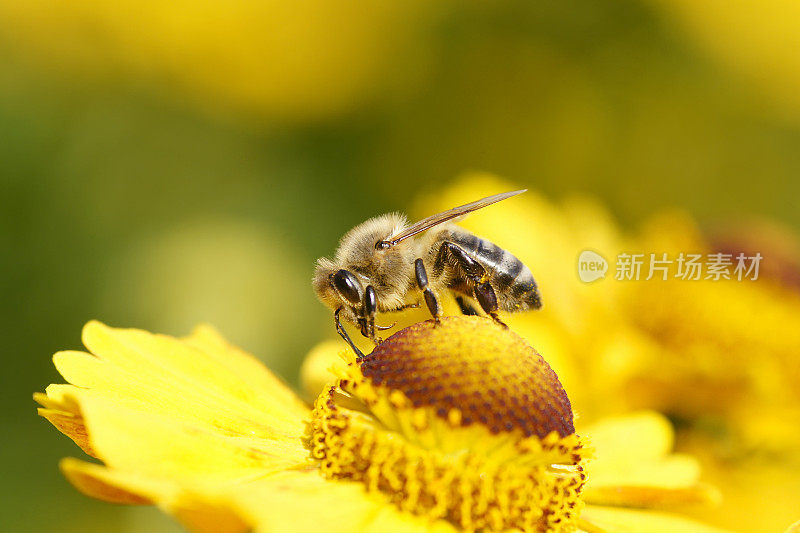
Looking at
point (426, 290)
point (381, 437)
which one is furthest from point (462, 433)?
point (426, 290)

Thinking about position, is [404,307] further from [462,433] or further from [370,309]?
[462,433]

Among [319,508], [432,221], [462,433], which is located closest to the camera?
[319,508]

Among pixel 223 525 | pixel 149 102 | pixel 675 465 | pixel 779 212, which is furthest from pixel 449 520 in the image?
pixel 779 212

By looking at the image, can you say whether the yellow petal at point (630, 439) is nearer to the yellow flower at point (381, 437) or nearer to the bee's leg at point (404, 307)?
the yellow flower at point (381, 437)

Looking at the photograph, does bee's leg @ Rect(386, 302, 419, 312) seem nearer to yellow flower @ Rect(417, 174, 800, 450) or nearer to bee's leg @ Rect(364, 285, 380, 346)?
bee's leg @ Rect(364, 285, 380, 346)

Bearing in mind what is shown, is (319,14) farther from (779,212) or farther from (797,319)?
(797,319)

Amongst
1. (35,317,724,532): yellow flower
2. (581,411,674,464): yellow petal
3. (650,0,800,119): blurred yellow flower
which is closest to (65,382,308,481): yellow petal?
(35,317,724,532): yellow flower
